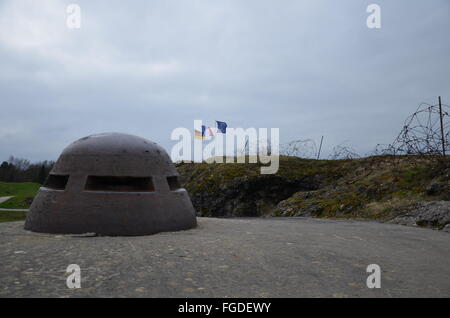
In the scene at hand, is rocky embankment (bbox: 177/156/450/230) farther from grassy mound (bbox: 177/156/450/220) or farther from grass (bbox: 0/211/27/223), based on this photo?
grass (bbox: 0/211/27/223)

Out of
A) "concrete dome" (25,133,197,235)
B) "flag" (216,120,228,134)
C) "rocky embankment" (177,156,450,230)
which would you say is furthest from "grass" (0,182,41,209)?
"concrete dome" (25,133,197,235)

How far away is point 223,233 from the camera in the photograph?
671 cm

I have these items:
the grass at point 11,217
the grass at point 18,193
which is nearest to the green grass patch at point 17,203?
the grass at point 18,193

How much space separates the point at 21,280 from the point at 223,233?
150 inches

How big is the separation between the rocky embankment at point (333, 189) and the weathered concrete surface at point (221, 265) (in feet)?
13.7

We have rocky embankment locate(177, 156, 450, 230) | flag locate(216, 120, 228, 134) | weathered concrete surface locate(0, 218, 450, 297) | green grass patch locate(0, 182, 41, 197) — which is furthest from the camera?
green grass patch locate(0, 182, 41, 197)

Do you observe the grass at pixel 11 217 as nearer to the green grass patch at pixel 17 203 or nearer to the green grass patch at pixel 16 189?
the green grass patch at pixel 17 203

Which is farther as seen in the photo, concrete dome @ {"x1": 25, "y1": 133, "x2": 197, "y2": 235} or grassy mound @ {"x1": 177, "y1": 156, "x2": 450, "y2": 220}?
grassy mound @ {"x1": 177, "y1": 156, "x2": 450, "y2": 220}

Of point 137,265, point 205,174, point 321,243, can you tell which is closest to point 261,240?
point 321,243

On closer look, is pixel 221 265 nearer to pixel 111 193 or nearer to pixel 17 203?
pixel 111 193

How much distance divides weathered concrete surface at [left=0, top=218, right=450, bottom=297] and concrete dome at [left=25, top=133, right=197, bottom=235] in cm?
39

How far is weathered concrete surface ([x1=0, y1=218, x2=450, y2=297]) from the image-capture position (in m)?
3.33

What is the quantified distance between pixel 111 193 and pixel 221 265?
3.17m

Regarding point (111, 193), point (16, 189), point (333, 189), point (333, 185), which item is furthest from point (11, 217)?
point (16, 189)
